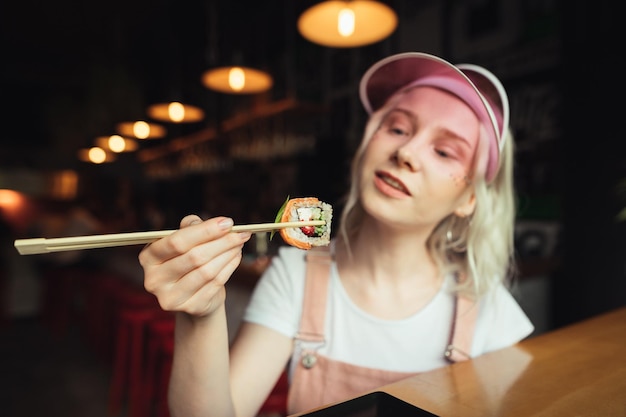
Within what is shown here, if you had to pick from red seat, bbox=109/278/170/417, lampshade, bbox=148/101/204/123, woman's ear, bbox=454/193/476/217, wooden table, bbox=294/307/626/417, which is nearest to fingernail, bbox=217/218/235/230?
wooden table, bbox=294/307/626/417

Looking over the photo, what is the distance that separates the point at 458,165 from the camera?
3.78ft

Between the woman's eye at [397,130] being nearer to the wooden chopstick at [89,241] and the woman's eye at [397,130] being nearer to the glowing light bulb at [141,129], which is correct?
the wooden chopstick at [89,241]

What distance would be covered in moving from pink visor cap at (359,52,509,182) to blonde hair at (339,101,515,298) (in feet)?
0.25

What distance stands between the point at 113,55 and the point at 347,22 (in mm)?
6383

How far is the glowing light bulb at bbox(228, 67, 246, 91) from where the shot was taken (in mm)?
4168

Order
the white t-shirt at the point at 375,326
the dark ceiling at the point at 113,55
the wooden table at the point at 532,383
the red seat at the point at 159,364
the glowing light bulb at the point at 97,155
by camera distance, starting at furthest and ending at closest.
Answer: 1. the glowing light bulb at the point at 97,155
2. the dark ceiling at the point at 113,55
3. the red seat at the point at 159,364
4. the white t-shirt at the point at 375,326
5. the wooden table at the point at 532,383

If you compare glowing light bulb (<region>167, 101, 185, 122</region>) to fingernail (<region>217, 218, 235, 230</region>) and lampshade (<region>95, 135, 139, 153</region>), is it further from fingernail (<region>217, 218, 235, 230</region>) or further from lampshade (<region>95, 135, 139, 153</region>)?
fingernail (<region>217, 218, 235, 230</region>)

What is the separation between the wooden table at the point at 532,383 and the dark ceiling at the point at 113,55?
3.97 meters

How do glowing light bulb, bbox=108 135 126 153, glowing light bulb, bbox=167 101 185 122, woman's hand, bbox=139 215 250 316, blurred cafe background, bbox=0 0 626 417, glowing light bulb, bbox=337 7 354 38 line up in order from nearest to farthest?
woman's hand, bbox=139 215 250 316
glowing light bulb, bbox=337 7 354 38
blurred cafe background, bbox=0 0 626 417
glowing light bulb, bbox=167 101 185 122
glowing light bulb, bbox=108 135 126 153

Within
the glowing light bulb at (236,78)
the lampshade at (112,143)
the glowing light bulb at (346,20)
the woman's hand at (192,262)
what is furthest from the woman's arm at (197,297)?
the lampshade at (112,143)

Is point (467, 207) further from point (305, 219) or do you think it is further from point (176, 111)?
point (176, 111)

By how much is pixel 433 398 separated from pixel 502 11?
12.8ft

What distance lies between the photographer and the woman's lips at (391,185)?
1.10 meters

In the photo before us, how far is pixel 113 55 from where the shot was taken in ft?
25.2
